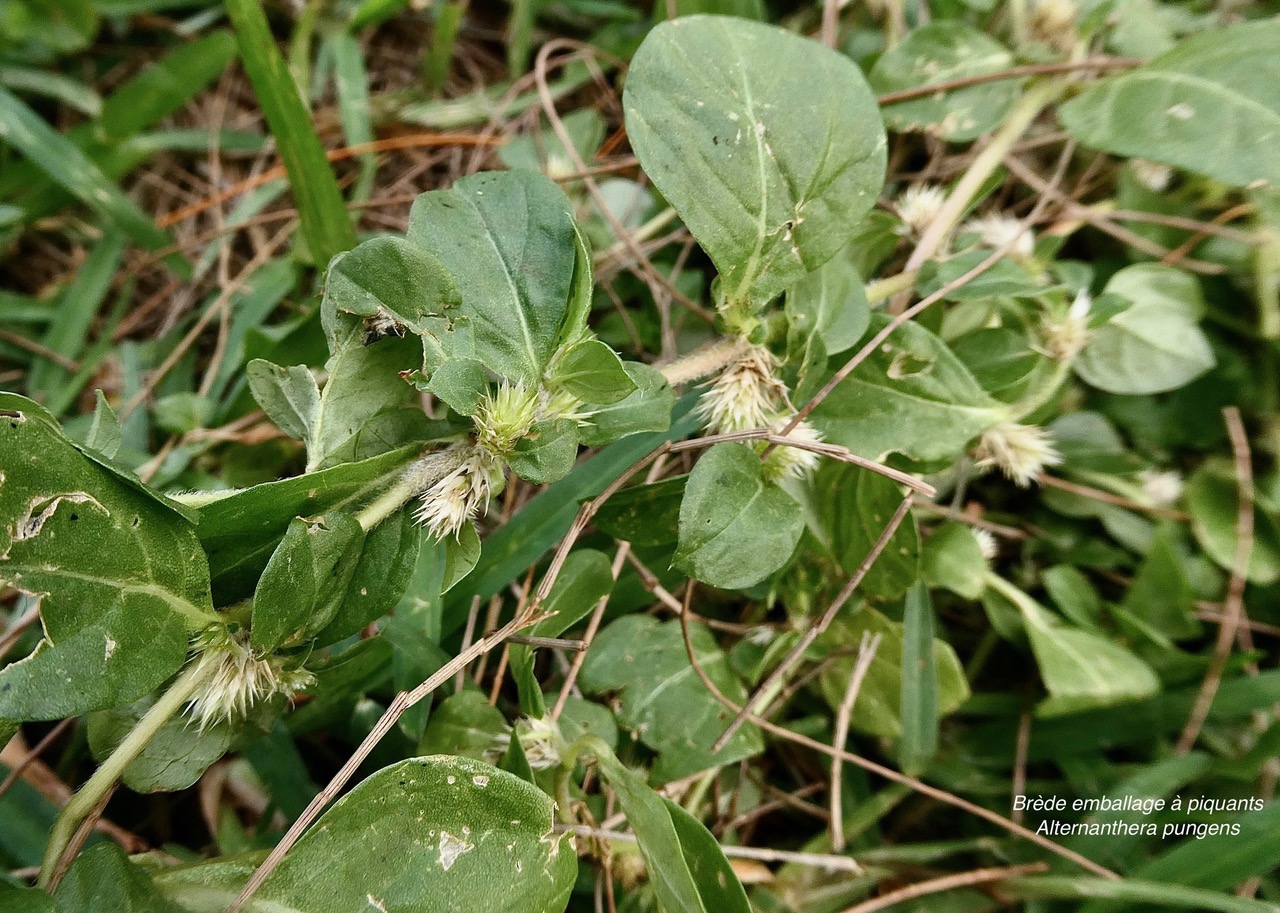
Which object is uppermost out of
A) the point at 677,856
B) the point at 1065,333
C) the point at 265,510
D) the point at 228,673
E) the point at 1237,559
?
the point at 265,510

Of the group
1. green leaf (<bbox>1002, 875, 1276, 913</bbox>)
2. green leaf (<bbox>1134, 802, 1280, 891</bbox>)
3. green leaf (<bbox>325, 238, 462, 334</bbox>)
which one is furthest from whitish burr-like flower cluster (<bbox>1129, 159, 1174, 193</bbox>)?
green leaf (<bbox>325, 238, 462, 334</bbox>)

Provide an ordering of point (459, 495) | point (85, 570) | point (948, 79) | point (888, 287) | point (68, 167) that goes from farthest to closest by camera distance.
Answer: point (68, 167), point (948, 79), point (888, 287), point (459, 495), point (85, 570)

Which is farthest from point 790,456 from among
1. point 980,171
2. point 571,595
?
point 980,171

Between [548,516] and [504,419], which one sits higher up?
[504,419]

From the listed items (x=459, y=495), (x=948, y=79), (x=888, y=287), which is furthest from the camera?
(x=948, y=79)

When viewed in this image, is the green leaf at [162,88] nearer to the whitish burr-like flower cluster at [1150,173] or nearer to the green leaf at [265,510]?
the green leaf at [265,510]

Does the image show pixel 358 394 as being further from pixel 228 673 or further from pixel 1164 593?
pixel 1164 593

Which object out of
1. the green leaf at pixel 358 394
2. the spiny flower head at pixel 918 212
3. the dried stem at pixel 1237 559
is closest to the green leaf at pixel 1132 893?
the dried stem at pixel 1237 559
